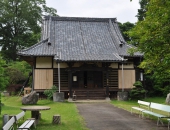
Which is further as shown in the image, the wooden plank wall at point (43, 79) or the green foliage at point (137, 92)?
the wooden plank wall at point (43, 79)

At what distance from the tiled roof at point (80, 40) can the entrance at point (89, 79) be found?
212 cm

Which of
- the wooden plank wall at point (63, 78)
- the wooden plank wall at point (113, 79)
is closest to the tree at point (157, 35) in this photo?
the wooden plank wall at point (113, 79)

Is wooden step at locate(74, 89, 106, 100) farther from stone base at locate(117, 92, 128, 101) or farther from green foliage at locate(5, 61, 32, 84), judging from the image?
green foliage at locate(5, 61, 32, 84)

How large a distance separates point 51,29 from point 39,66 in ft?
18.1

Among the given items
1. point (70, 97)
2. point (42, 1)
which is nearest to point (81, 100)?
point (70, 97)

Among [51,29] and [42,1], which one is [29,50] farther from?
[42,1]

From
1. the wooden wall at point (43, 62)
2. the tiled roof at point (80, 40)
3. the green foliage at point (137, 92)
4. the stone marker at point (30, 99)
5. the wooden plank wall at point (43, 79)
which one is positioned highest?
the tiled roof at point (80, 40)

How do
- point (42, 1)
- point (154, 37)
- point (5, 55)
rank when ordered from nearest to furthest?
point (154, 37) < point (5, 55) < point (42, 1)

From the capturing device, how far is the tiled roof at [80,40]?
68.2 feet

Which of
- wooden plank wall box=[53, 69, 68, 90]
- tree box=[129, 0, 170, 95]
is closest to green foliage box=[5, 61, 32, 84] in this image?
wooden plank wall box=[53, 69, 68, 90]

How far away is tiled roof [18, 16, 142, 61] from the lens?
20789 millimetres

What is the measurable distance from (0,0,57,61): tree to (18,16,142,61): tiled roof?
1271 centimetres

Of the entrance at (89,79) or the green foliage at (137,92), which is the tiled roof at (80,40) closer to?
the entrance at (89,79)

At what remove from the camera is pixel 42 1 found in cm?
4103
